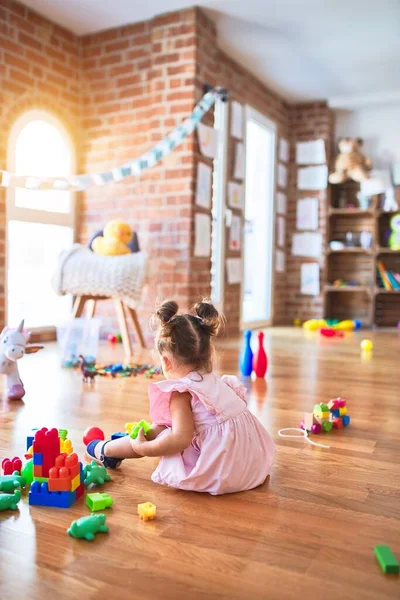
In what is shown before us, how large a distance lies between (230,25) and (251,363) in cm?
266

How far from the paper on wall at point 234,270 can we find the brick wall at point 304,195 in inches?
49.7

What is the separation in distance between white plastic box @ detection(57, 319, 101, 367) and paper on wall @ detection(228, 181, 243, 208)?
227 centimetres

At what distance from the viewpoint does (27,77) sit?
13.1 feet

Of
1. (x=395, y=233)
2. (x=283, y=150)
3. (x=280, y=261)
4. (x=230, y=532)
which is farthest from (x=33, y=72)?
(x=395, y=233)

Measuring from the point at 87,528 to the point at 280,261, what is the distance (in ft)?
17.4

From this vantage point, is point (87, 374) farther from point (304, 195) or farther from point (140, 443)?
point (304, 195)

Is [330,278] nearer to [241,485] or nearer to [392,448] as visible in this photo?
[392,448]

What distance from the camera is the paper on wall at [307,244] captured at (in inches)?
246

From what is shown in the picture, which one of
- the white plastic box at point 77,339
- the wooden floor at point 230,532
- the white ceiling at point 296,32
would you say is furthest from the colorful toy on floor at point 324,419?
the white ceiling at point 296,32

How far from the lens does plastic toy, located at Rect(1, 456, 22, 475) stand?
1.48 meters

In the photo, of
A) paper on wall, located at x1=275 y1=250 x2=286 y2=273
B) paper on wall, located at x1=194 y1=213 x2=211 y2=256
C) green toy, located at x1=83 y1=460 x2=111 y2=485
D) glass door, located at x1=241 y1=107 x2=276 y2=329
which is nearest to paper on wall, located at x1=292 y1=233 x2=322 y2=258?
paper on wall, located at x1=275 y1=250 x2=286 y2=273

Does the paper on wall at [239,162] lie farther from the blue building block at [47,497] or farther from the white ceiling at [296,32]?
the blue building block at [47,497]

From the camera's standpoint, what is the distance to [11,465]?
149cm

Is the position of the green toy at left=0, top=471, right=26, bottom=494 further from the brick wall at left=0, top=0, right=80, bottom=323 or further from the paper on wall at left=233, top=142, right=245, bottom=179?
the paper on wall at left=233, top=142, right=245, bottom=179
